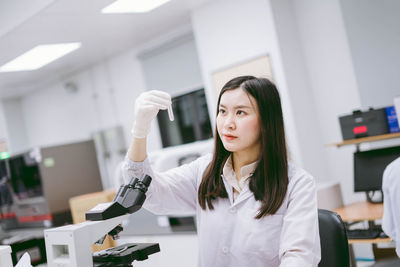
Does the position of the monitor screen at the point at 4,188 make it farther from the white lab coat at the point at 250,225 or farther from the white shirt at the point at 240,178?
the white shirt at the point at 240,178

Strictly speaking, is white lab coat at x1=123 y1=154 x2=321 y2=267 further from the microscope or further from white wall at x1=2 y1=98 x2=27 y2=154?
white wall at x1=2 y1=98 x2=27 y2=154

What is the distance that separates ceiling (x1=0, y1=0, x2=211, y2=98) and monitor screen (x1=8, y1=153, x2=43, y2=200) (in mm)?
1103

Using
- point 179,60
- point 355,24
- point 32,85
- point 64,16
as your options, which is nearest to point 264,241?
point 355,24

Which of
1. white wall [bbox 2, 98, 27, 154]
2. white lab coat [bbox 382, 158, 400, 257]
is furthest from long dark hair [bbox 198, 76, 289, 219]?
white wall [bbox 2, 98, 27, 154]

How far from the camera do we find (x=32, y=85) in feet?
21.7

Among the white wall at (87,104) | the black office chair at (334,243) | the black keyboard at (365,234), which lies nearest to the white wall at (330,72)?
the black keyboard at (365,234)

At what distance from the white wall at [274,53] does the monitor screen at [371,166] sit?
68 cm

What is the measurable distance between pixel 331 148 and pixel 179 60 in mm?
2089

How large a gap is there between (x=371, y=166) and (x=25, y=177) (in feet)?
10.1

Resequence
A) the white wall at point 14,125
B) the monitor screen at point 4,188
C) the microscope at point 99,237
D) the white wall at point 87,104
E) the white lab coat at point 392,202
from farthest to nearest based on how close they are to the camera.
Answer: the white wall at point 14,125
the white wall at point 87,104
the monitor screen at point 4,188
the white lab coat at point 392,202
the microscope at point 99,237

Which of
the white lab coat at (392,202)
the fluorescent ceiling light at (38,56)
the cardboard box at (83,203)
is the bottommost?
the white lab coat at (392,202)

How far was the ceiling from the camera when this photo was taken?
3.58 m

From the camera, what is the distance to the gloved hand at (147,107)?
4.50 ft

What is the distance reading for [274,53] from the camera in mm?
4059
